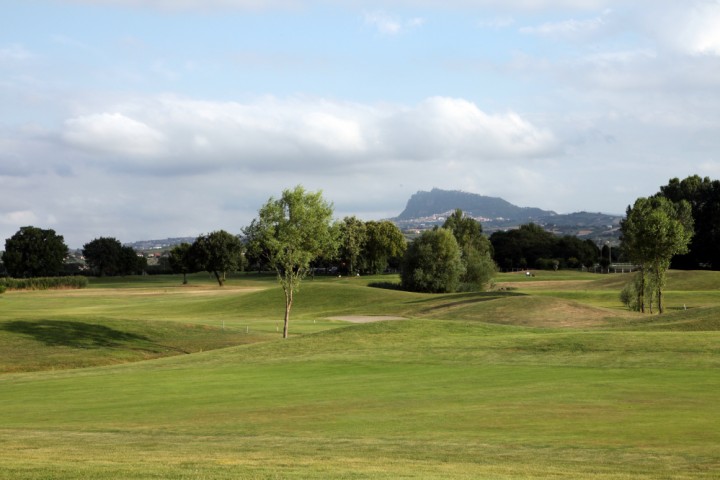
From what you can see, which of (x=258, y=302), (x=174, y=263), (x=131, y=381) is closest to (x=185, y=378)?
(x=131, y=381)

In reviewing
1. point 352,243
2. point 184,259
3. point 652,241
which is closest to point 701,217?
point 352,243

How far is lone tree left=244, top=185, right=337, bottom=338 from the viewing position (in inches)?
2203

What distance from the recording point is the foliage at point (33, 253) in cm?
17675

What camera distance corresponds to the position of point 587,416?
69.1 ft

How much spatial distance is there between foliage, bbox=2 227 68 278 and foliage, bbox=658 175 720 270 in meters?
126

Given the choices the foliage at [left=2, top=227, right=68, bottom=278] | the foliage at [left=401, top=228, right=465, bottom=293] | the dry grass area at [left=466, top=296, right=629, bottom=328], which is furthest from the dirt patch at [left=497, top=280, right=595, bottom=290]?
the foliage at [left=2, top=227, right=68, bottom=278]

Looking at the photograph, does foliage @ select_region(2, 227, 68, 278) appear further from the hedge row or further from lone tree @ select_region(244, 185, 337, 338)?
lone tree @ select_region(244, 185, 337, 338)

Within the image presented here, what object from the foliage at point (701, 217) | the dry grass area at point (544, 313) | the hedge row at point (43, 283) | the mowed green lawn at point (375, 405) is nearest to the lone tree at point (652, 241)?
the dry grass area at point (544, 313)

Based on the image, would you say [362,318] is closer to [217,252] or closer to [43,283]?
[217,252]

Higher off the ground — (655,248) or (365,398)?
(655,248)

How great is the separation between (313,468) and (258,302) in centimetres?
7943

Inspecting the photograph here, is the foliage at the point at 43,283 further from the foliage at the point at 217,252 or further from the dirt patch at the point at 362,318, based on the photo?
the dirt patch at the point at 362,318

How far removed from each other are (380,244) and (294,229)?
110m

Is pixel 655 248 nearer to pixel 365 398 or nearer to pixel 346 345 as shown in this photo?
pixel 346 345
